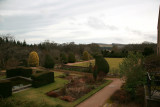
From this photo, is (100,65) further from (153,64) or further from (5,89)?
(5,89)

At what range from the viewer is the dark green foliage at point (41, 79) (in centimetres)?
1049

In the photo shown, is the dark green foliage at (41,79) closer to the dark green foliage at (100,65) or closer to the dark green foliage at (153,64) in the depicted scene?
the dark green foliage at (100,65)

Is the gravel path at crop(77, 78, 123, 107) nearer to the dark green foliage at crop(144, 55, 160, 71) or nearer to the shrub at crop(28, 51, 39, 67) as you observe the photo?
the dark green foliage at crop(144, 55, 160, 71)

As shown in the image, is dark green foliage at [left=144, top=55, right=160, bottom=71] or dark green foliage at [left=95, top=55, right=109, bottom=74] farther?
dark green foliage at [left=95, top=55, right=109, bottom=74]

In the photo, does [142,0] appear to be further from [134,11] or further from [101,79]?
[101,79]

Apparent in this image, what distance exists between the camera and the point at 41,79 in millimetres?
10797

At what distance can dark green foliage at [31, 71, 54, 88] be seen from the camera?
1049 cm

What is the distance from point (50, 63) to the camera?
20.0 metres

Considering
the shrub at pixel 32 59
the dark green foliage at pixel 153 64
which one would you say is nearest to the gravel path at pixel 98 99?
the dark green foliage at pixel 153 64

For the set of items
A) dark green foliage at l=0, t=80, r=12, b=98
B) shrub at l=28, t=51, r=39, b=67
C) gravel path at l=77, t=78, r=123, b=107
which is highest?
shrub at l=28, t=51, r=39, b=67

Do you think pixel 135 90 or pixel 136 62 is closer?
pixel 135 90

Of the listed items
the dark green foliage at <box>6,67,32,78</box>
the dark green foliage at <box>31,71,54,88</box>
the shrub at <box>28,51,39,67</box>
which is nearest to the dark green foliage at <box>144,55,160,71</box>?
the dark green foliage at <box>31,71,54,88</box>

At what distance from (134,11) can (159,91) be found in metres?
9.07

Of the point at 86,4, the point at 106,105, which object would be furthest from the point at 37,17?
the point at 106,105
